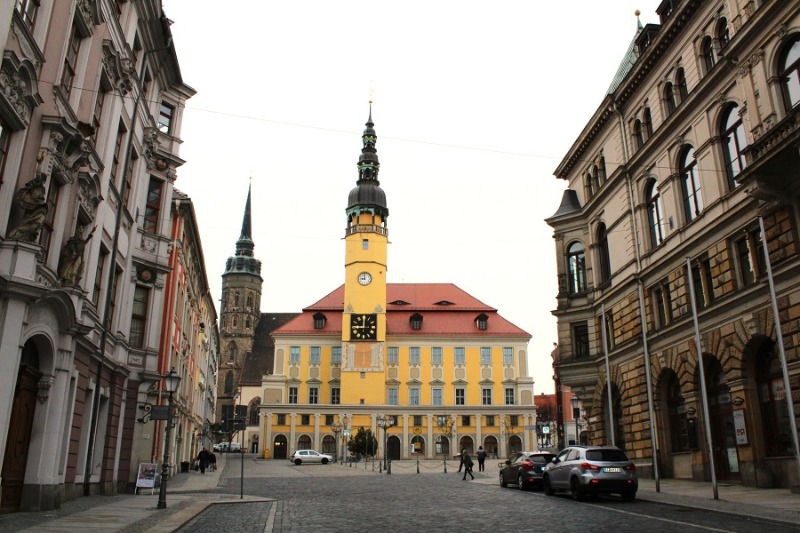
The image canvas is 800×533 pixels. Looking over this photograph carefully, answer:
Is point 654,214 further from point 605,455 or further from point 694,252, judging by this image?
point 605,455

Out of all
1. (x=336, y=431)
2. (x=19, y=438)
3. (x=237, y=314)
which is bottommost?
(x=19, y=438)

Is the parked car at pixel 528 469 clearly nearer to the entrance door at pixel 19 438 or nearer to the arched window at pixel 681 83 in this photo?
the arched window at pixel 681 83

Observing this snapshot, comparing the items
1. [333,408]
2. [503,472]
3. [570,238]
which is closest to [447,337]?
[333,408]

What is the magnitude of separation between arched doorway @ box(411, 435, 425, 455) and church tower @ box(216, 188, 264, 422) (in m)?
47.2

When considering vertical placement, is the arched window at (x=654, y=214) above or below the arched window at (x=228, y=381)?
below

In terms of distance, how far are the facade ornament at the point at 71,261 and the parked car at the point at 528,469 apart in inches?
682

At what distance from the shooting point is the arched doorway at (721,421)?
23.4 metres

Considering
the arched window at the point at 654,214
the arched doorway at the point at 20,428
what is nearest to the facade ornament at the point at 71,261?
the arched doorway at the point at 20,428

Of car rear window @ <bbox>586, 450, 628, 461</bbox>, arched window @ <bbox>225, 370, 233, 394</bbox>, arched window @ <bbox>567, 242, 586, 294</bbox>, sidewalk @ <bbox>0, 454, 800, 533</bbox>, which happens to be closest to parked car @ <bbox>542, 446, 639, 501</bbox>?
car rear window @ <bbox>586, 450, 628, 461</bbox>

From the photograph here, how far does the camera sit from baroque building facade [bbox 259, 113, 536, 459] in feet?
258

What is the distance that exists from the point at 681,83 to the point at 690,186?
4.23m

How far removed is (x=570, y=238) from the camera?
3594 cm

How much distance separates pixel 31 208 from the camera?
14.1 m

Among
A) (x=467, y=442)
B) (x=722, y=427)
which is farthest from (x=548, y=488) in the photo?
(x=467, y=442)
